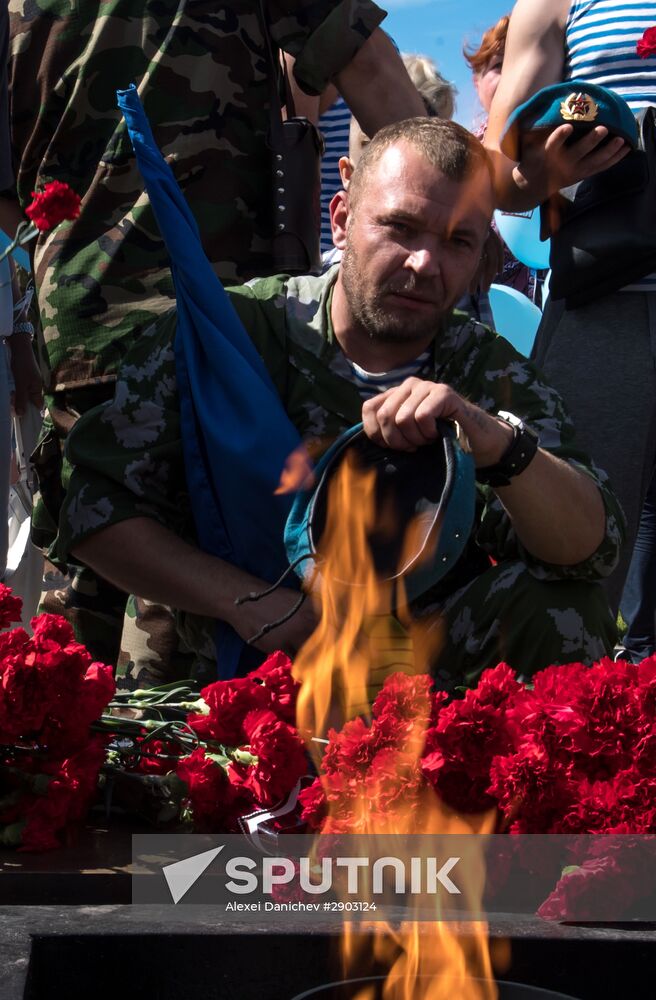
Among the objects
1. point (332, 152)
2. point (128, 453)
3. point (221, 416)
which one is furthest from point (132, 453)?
point (332, 152)

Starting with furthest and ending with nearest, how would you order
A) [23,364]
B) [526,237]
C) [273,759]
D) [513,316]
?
[513,316] → [23,364] → [526,237] → [273,759]

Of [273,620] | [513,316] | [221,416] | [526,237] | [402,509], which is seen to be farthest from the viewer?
[513,316]

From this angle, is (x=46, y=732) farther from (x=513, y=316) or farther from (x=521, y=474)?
(x=513, y=316)

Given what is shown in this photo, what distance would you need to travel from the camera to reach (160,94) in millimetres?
3002

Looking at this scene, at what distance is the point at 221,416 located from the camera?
8.66 ft

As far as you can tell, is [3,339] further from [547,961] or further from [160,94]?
[547,961]

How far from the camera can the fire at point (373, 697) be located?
1476 millimetres

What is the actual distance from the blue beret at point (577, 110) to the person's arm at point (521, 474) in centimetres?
82

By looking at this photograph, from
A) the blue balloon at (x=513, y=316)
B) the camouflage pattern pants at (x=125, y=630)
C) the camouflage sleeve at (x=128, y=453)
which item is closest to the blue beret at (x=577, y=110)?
the camouflage sleeve at (x=128, y=453)

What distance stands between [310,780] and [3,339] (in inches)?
106

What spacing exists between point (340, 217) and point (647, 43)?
0.86 metres

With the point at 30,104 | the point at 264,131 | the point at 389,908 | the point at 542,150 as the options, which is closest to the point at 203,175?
the point at 264,131

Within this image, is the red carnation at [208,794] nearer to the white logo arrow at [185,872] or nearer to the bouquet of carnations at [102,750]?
the bouquet of carnations at [102,750]

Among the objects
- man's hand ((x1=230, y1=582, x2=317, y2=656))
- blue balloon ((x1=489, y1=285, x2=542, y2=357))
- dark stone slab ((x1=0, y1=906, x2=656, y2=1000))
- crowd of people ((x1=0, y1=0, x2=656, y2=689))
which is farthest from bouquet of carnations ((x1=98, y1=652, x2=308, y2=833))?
blue balloon ((x1=489, y1=285, x2=542, y2=357))
